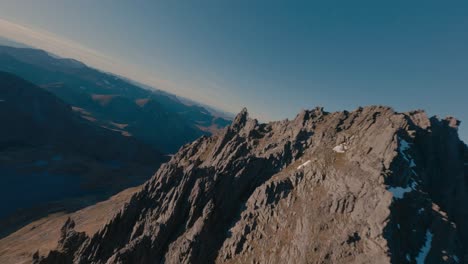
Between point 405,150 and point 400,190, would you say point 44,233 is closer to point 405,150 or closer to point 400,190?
point 400,190

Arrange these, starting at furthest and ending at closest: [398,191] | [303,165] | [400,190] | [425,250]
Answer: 1. [303,165]
2. [400,190]
3. [398,191]
4. [425,250]

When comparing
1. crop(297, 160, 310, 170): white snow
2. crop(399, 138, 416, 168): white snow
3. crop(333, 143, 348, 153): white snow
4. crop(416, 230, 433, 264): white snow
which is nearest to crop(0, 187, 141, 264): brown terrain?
crop(297, 160, 310, 170): white snow

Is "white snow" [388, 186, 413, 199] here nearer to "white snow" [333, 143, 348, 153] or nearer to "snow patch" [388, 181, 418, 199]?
"snow patch" [388, 181, 418, 199]

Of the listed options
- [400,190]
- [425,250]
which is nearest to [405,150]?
[400,190]

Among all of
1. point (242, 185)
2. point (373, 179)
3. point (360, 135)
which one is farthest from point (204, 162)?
point (373, 179)

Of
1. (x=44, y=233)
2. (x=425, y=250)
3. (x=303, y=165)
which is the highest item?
(x=303, y=165)

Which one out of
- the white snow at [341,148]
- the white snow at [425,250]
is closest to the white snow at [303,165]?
the white snow at [341,148]

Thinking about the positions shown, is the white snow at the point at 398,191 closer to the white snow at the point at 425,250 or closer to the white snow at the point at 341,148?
the white snow at the point at 425,250

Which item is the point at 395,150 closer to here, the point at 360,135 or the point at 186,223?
the point at 360,135
